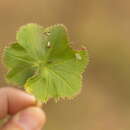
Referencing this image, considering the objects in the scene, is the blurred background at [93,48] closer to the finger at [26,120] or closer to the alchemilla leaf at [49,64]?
the finger at [26,120]

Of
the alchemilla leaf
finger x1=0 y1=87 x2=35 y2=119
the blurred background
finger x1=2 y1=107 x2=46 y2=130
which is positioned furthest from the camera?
the blurred background

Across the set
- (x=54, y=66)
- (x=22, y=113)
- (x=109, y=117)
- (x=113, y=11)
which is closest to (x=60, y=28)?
(x=54, y=66)

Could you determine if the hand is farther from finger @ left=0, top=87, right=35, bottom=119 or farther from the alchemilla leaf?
the alchemilla leaf

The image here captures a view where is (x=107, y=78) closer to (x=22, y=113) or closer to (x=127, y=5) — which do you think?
(x=127, y=5)

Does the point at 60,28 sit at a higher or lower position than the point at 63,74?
higher

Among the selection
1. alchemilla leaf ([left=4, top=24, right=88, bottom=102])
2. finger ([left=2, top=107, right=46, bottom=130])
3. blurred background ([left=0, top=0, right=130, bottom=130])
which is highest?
alchemilla leaf ([left=4, top=24, right=88, bottom=102])

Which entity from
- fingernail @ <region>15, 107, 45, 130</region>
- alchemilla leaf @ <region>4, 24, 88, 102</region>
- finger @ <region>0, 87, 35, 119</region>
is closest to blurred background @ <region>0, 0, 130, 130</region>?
finger @ <region>0, 87, 35, 119</region>

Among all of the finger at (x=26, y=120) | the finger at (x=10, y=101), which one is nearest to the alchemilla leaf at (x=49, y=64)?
the finger at (x=26, y=120)
